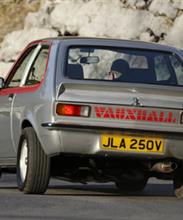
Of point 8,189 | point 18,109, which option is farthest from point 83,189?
point 18,109

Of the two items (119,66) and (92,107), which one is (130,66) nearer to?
(119,66)

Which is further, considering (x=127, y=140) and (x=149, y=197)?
(x=149, y=197)

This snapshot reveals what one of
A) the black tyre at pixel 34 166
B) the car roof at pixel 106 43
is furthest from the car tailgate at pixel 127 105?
the car roof at pixel 106 43

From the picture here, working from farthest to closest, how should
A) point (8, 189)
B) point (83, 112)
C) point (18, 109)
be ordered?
point (8, 189) < point (18, 109) < point (83, 112)

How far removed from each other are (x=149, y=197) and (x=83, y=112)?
151cm

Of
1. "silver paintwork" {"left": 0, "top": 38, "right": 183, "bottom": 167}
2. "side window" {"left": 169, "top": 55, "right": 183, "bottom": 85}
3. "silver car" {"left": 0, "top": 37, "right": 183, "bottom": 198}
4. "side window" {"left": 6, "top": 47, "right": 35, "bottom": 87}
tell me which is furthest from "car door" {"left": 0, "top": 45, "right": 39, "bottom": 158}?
"side window" {"left": 169, "top": 55, "right": 183, "bottom": 85}

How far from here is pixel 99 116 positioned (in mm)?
11242

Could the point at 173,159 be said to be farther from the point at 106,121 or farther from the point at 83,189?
the point at 83,189

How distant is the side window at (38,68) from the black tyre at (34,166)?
592 millimetres

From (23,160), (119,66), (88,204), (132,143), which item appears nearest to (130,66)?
(119,66)

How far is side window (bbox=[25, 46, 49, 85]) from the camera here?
1192 cm

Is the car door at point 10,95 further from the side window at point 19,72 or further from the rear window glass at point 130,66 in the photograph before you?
the rear window glass at point 130,66

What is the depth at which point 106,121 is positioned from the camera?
11.3 m


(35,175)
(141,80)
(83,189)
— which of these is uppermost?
(141,80)
